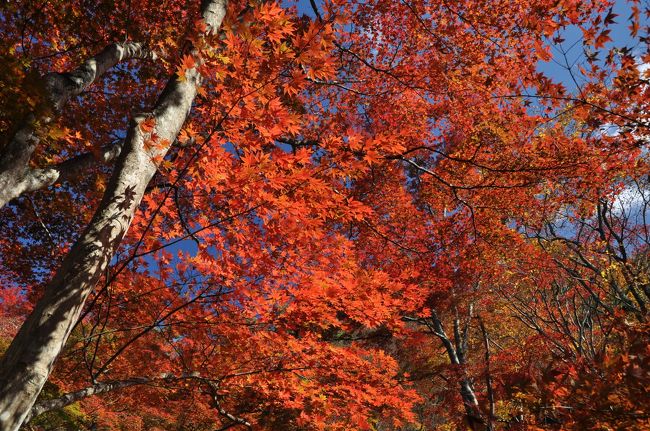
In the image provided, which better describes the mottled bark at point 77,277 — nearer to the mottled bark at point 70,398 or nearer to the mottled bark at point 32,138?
the mottled bark at point 70,398

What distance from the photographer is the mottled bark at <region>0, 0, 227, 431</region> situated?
74.2 inches

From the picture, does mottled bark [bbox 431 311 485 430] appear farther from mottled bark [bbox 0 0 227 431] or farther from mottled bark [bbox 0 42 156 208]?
mottled bark [bbox 0 42 156 208]

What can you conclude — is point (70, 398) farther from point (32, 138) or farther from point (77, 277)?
point (32, 138)

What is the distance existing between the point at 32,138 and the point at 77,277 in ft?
5.15

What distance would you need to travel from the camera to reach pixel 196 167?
11.6ft

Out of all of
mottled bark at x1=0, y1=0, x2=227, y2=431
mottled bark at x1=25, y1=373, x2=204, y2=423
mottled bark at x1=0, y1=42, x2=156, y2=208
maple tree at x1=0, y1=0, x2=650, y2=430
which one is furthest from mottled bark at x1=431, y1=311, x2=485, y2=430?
mottled bark at x1=0, y1=42, x2=156, y2=208

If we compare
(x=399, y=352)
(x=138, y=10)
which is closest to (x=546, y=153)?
(x=399, y=352)

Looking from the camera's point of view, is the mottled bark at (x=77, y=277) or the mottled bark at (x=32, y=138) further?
the mottled bark at (x=32, y=138)

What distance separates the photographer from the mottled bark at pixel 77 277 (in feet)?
6.18

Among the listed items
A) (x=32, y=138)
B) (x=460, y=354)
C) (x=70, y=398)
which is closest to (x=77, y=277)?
(x=70, y=398)

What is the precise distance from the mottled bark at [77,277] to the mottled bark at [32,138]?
909 millimetres

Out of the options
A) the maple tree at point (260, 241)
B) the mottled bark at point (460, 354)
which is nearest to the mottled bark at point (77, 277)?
the maple tree at point (260, 241)

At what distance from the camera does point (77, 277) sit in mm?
2184

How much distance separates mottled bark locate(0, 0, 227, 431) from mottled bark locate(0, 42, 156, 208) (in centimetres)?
91
